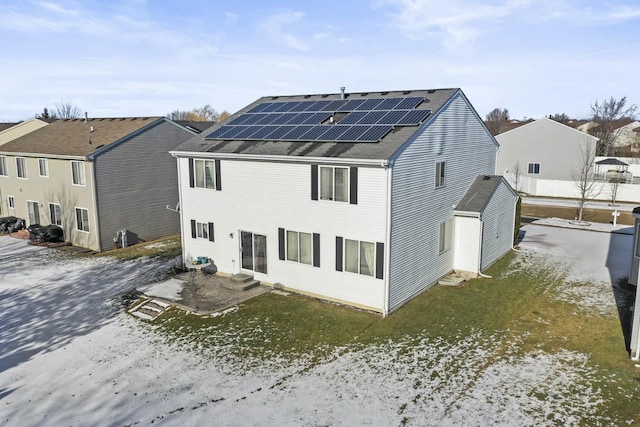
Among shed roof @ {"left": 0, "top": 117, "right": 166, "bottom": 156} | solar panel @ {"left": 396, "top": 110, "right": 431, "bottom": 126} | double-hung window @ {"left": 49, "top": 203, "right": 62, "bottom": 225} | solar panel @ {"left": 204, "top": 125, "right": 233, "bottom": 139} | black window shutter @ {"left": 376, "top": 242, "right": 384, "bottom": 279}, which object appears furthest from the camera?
double-hung window @ {"left": 49, "top": 203, "right": 62, "bottom": 225}

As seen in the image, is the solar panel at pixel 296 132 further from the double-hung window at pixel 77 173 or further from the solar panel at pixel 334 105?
the double-hung window at pixel 77 173

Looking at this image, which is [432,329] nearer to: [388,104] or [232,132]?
[388,104]

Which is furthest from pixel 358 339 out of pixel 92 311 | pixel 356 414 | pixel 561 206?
pixel 561 206

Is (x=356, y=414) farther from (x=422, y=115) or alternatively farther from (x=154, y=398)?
(x=422, y=115)

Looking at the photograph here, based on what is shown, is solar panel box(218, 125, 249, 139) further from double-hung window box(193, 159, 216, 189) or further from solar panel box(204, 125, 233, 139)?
double-hung window box(193, 159, 216, 189)

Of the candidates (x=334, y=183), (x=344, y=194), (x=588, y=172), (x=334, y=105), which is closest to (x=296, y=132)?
(x=334, y=105)

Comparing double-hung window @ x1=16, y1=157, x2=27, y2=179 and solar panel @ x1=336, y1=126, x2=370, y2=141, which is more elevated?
solar panel @ x1=336, y1=126, x2=370, y2=141

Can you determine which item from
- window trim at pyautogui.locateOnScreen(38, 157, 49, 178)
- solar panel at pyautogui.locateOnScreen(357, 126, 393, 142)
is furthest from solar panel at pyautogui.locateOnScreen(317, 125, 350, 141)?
window trim at pyautogui.locateOnScreen(38, 157, 49, 178)
